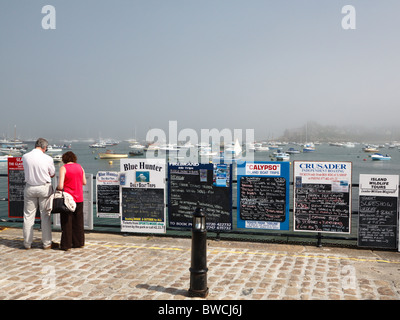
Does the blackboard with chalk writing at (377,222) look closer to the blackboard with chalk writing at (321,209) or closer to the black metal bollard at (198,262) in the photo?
the blackboard with chalk writing at (321,209)

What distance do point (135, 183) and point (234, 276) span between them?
3.30m

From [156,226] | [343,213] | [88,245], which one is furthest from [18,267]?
[343,213]

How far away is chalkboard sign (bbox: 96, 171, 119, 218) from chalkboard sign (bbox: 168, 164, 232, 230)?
1.22 m

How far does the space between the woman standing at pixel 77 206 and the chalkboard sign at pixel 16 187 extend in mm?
2097

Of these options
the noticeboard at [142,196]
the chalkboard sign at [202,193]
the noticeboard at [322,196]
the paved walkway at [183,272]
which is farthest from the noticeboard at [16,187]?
the noticeboard at [322,196]

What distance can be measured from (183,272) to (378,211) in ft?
12.5

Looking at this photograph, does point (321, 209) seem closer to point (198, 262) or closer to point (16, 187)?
point (198, 262)

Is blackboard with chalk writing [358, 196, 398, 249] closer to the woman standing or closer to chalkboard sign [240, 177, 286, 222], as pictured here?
chalkboard sign [240, 177, 286, 222]

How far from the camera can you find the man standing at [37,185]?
253 inches

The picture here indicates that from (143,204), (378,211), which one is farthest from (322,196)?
(143,204)

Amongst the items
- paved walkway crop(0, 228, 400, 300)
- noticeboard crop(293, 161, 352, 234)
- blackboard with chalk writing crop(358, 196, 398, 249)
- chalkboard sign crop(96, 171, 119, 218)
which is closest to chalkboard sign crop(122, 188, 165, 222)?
chalkboard sign crop(96, 171, 119, 218)

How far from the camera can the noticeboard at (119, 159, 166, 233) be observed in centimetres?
761
